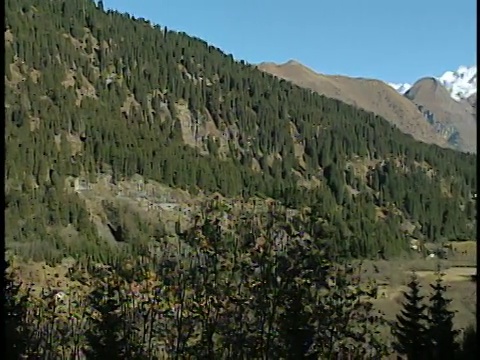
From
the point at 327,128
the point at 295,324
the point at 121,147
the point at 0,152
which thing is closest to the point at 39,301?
the point at 295,324

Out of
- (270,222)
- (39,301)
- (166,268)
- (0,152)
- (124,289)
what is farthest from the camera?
(39,301)

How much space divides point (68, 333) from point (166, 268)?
6096 millimetres

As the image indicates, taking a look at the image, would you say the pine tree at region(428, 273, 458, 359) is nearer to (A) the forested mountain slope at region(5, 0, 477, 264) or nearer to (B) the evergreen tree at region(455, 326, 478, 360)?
(B) the evergreen tree at region(455, 326, 478, 360)

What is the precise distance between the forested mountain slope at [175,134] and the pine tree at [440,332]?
60.6m

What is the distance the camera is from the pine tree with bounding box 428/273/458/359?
11.8 metres

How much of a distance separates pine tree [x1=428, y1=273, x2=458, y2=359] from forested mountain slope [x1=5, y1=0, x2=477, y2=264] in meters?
60.6

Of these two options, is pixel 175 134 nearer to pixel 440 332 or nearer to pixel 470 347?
pixel 440 332

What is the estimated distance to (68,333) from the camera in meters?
16.2

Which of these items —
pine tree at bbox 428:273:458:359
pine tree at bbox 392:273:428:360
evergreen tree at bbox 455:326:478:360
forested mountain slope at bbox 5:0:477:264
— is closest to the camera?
evergreen tree at bbox 455:326:478:360

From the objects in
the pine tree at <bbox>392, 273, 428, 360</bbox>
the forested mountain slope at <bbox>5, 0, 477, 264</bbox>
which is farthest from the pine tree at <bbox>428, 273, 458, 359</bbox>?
the forested mountain slope at <bbox>5, 0, 477, 264</bbox>

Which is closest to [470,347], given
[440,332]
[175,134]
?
[440,332]

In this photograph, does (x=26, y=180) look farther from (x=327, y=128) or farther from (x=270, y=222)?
(x=270, y=222)

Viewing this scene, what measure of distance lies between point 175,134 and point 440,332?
9562 centimetres

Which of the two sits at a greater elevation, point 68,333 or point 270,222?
point 270,222
